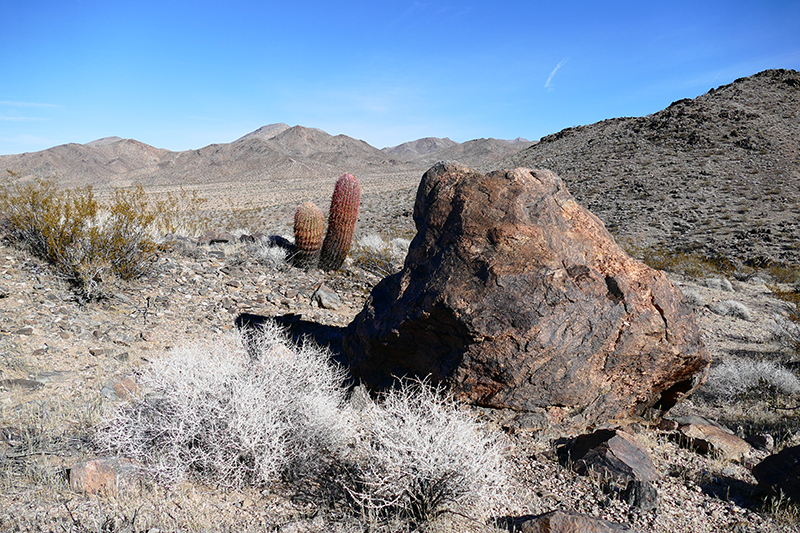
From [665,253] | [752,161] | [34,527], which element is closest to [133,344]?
[34,527]

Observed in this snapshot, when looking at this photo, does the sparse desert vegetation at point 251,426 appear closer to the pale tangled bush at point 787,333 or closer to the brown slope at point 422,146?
the pale tangled bush at point 787,333

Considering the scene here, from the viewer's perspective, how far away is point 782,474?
3225 mm

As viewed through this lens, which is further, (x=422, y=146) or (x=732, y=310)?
(x=422, y=146)

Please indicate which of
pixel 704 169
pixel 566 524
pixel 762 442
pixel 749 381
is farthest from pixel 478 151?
pixel 566 524

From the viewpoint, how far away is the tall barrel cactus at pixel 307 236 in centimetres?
883

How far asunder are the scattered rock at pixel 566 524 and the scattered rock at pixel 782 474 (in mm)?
1341

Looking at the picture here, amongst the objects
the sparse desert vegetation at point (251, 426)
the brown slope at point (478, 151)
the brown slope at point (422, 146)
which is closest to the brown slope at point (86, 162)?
the brown slope at point (478, 151)

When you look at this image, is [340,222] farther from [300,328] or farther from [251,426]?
[251,426]

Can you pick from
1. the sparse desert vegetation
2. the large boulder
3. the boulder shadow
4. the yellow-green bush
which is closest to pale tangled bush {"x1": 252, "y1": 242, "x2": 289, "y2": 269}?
the sparse desert vegetation

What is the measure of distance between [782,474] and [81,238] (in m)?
8.10

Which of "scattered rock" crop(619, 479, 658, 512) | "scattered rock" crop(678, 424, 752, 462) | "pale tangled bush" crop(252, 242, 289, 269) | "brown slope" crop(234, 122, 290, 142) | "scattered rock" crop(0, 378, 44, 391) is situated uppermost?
"brown slope" crop(234, 122, 290, 142)

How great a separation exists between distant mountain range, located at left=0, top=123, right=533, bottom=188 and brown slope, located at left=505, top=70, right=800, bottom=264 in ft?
109

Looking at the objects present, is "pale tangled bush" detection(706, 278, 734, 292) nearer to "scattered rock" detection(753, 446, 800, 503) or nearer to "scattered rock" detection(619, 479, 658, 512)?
"scattered rock" detection(753, 446, 800, 503)

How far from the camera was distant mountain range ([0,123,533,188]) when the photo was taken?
67.7 metres
